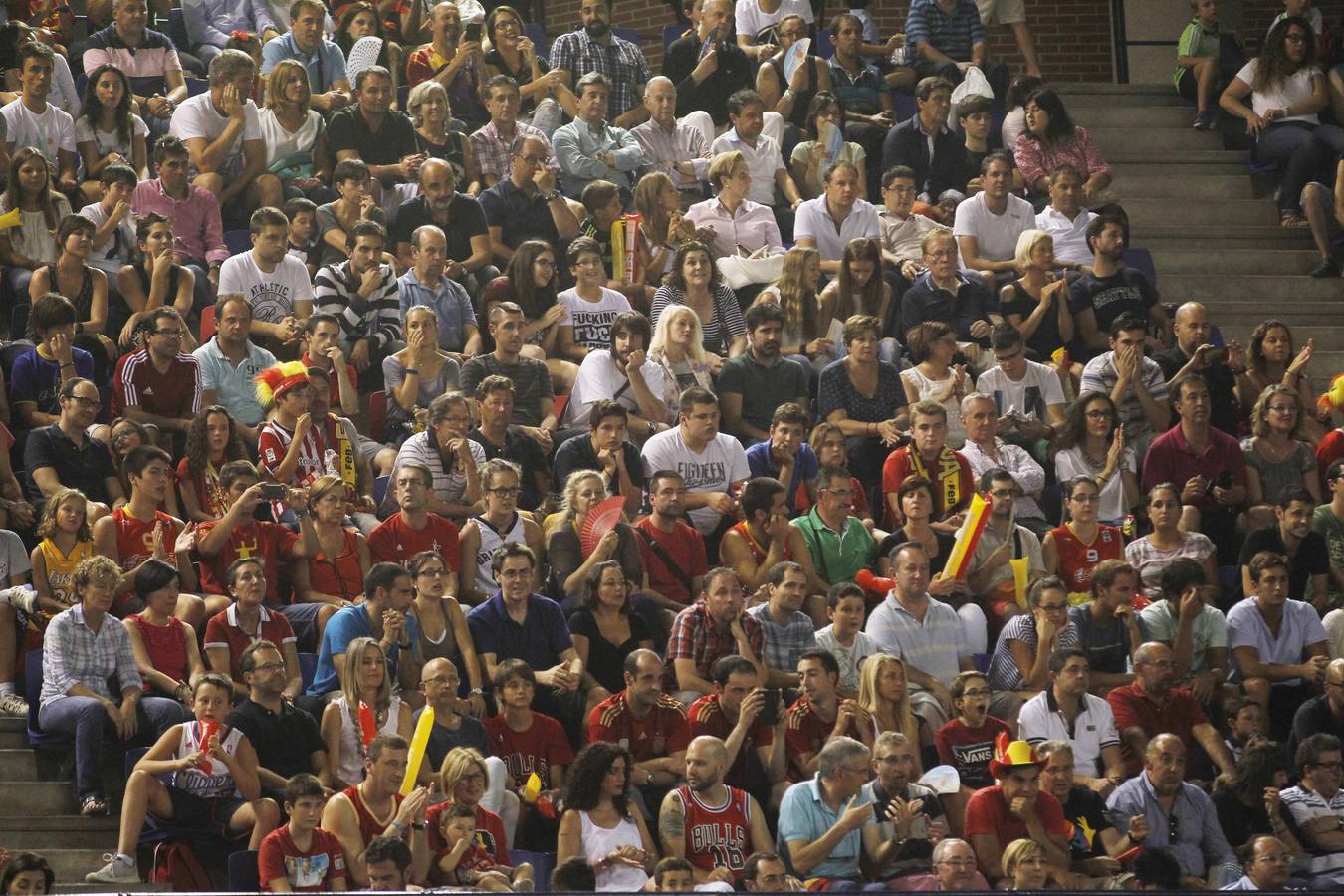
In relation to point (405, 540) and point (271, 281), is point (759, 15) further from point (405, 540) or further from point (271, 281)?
point (405, 540)

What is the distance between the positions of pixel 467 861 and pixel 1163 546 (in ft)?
14.3

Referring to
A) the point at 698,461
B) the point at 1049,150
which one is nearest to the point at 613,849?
the point at 698,461

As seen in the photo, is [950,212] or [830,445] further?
[950,212]

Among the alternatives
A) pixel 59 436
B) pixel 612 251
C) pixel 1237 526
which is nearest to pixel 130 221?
pixel 59 436

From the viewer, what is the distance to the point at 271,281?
11695mm

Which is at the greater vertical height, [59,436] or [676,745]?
[59,436]

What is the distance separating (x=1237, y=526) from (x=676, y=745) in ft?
12.2

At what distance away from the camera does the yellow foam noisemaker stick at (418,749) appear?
8312 mm

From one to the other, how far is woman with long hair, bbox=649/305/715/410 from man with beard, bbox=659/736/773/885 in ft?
9.76

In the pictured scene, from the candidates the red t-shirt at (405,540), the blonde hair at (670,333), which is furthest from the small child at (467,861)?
the blonde hair at (670,333)

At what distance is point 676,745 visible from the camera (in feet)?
31.0

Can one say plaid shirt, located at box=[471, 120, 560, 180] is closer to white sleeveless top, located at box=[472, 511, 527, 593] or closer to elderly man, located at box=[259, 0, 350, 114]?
elderly man, located at box=[259, 0, 350, 114]

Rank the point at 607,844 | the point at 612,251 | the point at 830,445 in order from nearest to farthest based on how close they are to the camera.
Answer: the point at 607,844
the point at 830,445
the point at 612,251

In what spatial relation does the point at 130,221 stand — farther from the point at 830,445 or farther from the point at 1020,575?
the point at 1020,575
